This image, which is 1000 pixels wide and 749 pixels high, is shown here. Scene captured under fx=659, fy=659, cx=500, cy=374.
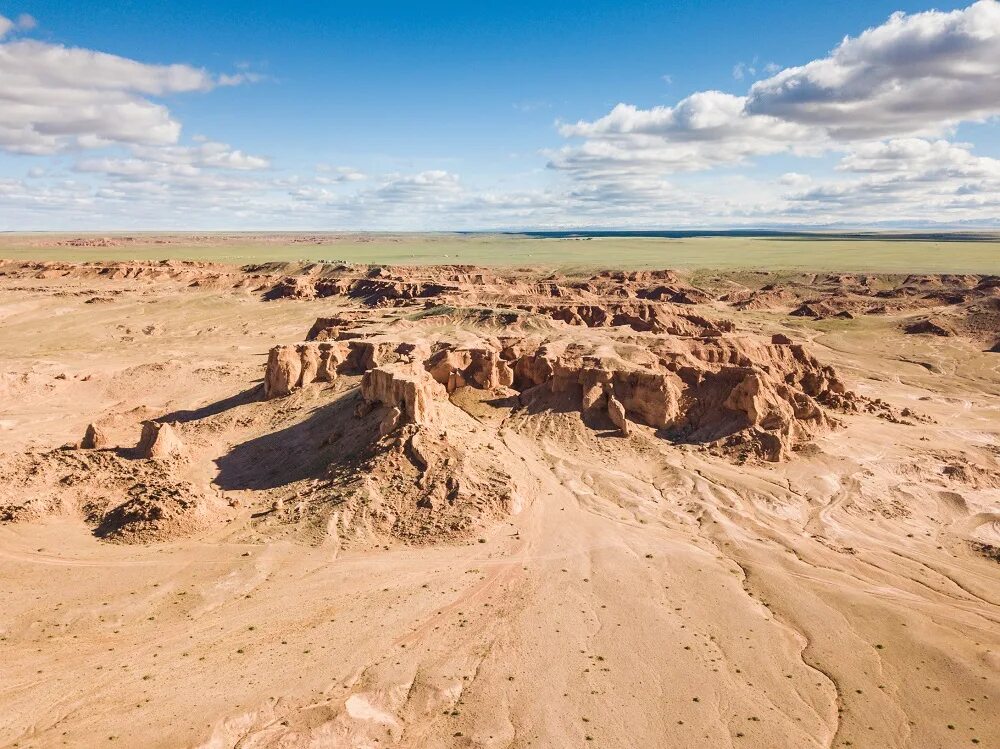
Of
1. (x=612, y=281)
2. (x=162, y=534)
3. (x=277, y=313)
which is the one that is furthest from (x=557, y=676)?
(x=612, y=281)

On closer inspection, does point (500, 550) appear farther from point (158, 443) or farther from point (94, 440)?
point (94, 440)

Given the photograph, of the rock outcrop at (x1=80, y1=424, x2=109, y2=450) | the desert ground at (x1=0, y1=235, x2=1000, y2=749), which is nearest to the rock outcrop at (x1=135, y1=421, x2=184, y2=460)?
the desert ground at (x1=0, y1=235, x2=1000, y2=749)

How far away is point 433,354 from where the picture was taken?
46.7 m

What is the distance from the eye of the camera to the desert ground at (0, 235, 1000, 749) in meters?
18.5

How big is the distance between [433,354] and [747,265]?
145741mm

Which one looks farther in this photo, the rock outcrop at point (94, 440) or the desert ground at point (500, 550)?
the rock outcrop at point (94, 440)

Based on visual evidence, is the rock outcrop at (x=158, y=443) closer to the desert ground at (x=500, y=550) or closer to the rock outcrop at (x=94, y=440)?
the desert ground at (x=500, y=550)

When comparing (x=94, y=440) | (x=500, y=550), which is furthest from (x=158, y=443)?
(x=500, y=550)

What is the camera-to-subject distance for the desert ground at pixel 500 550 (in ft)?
60.8

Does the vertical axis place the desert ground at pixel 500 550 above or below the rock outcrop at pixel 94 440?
below

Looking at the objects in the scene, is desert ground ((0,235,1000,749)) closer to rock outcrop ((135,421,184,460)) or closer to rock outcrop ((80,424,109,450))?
rock outcrop ((135,421,184,460))

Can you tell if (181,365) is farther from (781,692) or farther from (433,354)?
(781,692)

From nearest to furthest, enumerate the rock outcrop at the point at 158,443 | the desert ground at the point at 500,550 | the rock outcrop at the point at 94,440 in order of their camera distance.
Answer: the desert ground at the point at 500,550, the rock outcrop at the point at 158,443, the rock outcrop at the point at 94,440

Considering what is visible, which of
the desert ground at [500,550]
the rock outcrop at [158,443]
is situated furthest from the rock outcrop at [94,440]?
the rock outcrop at [158,443]
